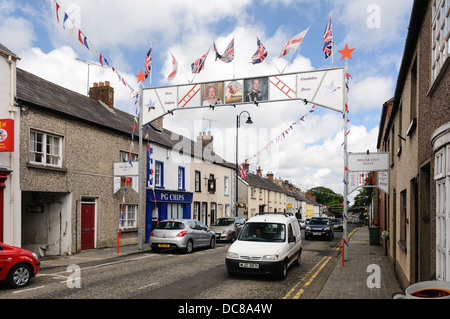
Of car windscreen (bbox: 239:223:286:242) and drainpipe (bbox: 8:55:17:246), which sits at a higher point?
drainpipe (bbox: 8:55:17:246)

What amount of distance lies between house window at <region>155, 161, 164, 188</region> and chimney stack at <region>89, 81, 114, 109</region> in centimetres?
467

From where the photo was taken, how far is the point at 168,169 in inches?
966

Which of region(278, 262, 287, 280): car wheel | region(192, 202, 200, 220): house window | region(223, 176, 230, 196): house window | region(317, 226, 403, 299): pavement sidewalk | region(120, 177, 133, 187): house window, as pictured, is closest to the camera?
region(317, 226, 403, 299): pavement sidewalk

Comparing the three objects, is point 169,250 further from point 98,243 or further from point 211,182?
point 211,182

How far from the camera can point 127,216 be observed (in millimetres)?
20203

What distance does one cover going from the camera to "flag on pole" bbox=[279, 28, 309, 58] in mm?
13867

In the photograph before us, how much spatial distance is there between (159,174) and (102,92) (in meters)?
6.07

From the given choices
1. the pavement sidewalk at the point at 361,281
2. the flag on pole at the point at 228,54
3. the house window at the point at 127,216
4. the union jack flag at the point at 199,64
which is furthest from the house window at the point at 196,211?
the flag on pole at the point at 228,54

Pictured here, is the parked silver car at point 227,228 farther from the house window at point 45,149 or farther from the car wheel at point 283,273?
the car wheel at point 283,273

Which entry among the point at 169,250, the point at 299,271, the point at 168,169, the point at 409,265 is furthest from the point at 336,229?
the point at 409,265

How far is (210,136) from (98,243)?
2120 cm

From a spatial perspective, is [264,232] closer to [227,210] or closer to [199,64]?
[199,64]

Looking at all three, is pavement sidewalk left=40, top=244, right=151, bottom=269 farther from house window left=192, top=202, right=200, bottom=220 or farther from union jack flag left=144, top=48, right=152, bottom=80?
house window left=192, top=202, right=200, bottom=220

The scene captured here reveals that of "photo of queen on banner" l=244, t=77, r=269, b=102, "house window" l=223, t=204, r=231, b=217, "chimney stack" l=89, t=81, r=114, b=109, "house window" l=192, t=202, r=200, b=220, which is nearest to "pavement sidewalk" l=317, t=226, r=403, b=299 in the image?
"photo of queen on banner" l=244, t=77, r=269, b=102
